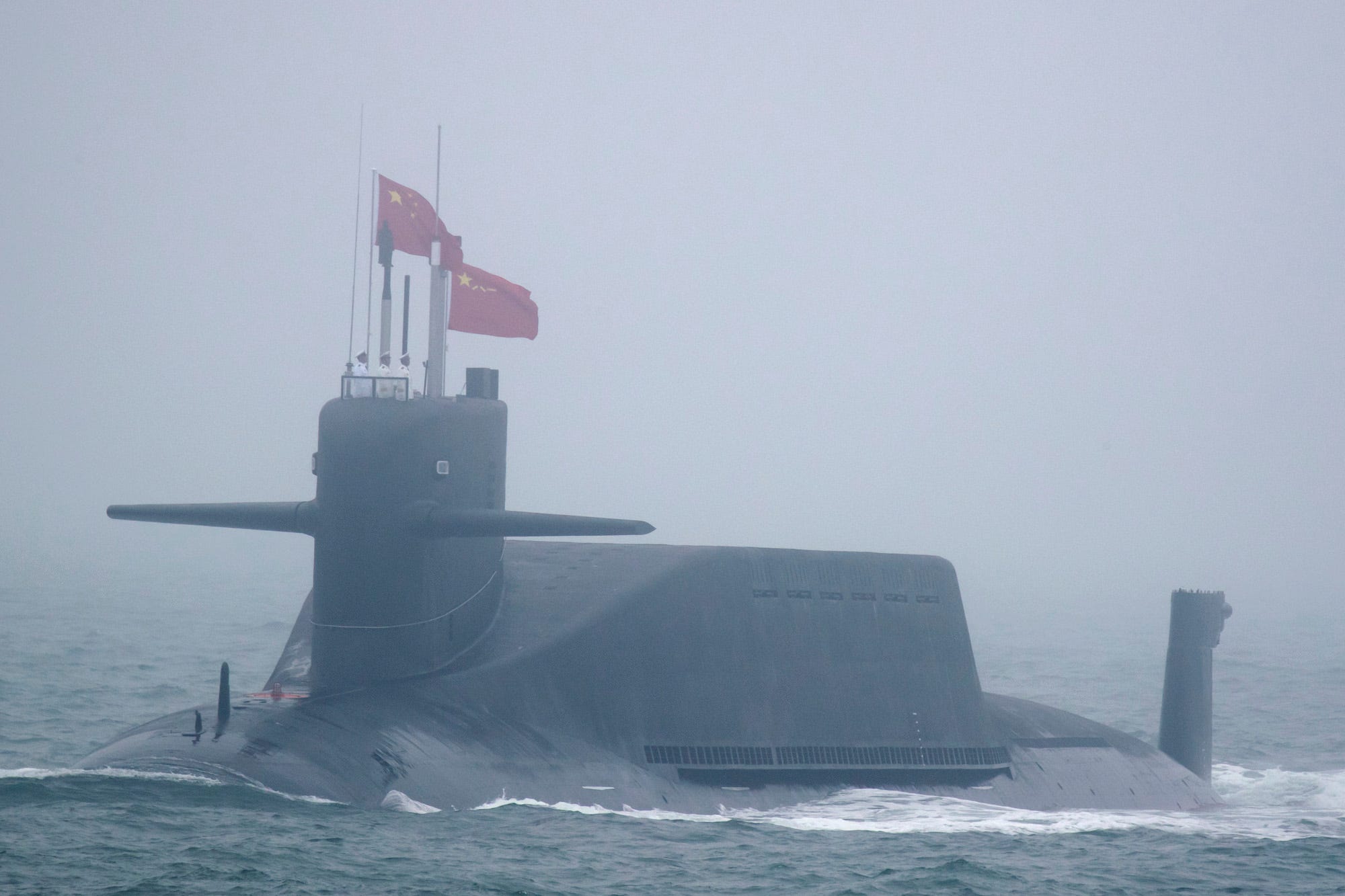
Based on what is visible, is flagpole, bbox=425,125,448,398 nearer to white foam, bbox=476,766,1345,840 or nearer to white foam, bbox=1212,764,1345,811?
white foam, bbox=476,766,1345,840

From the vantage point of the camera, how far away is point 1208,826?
18.6 metres

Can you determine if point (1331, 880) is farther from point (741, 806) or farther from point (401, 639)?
point (401, 639)

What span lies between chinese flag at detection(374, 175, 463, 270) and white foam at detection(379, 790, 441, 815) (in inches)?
230

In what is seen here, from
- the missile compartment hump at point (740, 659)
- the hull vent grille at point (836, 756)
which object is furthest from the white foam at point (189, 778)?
the hull vent grille at point (836, 756)

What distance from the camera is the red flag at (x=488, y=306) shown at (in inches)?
652

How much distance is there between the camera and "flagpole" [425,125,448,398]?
16.1m

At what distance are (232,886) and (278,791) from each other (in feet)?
5.47

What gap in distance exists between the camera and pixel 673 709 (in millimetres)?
16781

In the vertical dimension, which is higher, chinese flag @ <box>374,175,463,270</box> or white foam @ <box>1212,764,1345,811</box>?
chinese flag @ <box>374,175,463,270</box>

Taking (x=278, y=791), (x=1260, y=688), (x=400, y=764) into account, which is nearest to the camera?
(x=278, y=791)

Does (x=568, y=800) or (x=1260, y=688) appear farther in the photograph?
(x=1260, y=688)

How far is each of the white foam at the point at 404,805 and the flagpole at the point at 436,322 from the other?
14.2 ft

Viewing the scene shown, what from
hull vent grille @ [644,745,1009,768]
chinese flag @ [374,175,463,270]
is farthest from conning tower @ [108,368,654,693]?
hull vent grille @ [644,745,1009,768]

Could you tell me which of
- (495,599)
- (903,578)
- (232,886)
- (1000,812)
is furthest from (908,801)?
(232,886)
